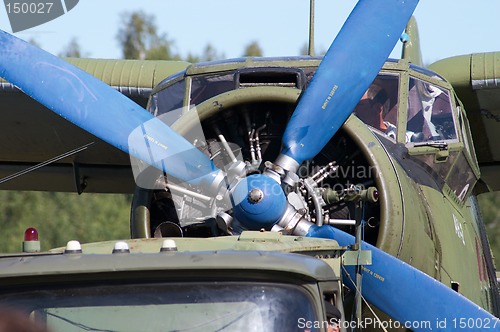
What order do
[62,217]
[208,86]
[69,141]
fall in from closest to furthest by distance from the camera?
[208,86]
[69,141]
[62,217]

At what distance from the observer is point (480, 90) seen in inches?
371

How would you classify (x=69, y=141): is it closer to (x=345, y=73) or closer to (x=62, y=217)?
(x=345, y=73)

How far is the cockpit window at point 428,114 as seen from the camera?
23.1ft

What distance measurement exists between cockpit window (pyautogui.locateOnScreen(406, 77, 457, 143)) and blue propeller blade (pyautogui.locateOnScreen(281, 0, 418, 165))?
0.73m

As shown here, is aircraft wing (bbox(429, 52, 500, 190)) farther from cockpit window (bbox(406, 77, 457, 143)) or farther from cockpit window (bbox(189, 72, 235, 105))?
cockpit window (bbox(189, 72, 235, 105))

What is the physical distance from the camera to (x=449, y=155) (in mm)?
7039

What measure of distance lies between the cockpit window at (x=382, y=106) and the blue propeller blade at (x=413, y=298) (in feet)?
5.26

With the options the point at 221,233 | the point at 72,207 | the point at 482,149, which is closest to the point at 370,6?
the point at 221,233

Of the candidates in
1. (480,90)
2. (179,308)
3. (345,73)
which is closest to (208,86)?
(345,73)

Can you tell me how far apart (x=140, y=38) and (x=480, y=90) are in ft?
133

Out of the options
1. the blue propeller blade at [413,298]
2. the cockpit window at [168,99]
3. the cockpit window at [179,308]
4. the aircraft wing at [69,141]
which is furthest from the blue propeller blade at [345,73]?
the aircraft wing at [69,141]

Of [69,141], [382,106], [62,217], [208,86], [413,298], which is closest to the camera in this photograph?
[413,298]

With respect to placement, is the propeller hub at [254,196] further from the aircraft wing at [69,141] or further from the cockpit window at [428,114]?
the aircraft wing at [69,141]

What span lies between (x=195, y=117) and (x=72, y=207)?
1068 inches
